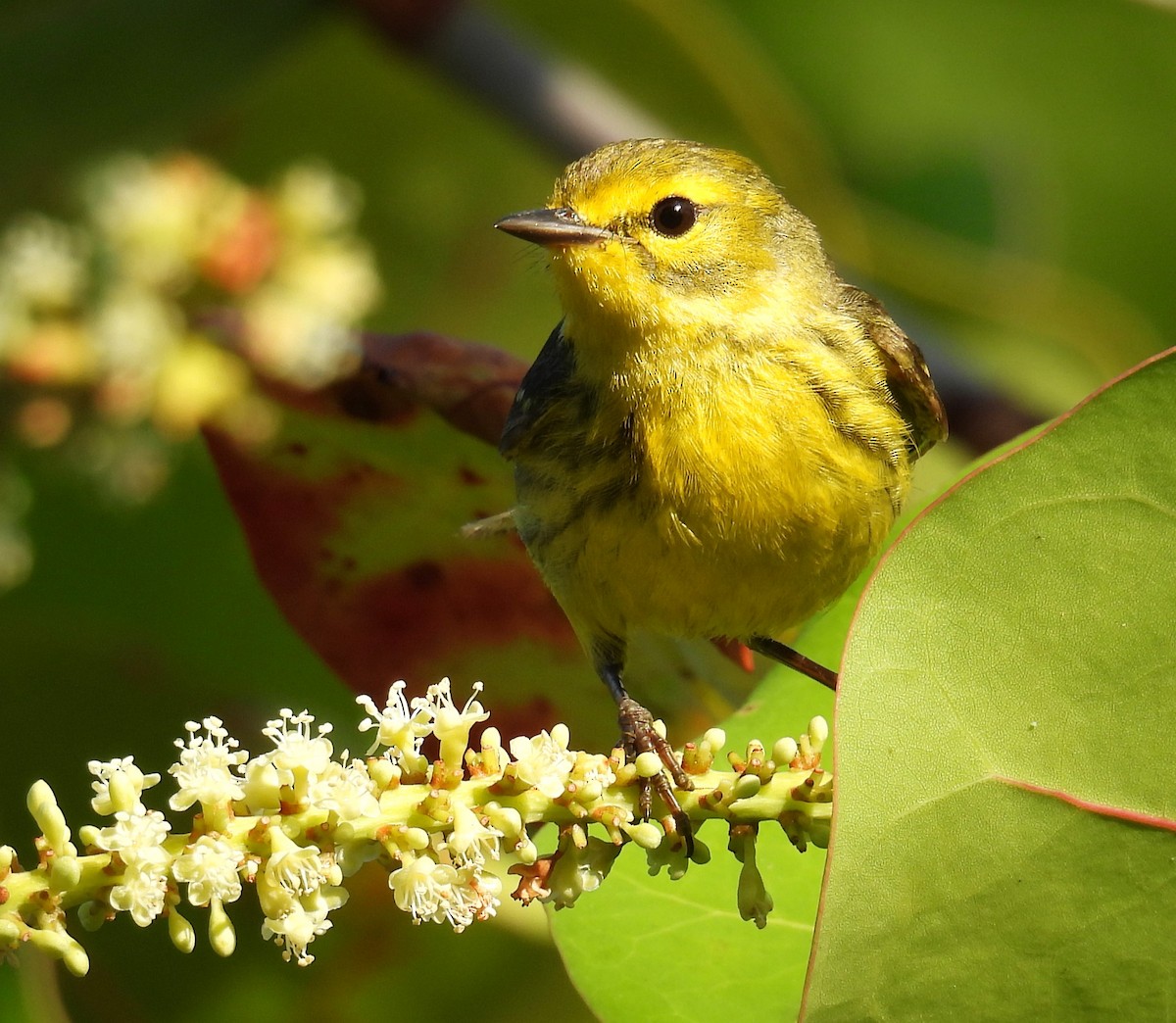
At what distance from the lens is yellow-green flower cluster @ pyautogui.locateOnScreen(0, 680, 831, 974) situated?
1448 mm

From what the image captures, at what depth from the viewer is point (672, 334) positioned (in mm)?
2693

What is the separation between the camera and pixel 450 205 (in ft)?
14.5

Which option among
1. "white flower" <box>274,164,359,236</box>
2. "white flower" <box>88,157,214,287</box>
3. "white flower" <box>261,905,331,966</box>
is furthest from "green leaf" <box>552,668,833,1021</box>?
"white flower" <box>274,164,359,236</box>

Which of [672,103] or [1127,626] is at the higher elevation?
[1127,626]

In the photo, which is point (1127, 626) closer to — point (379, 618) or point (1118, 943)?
point (1118, 943)

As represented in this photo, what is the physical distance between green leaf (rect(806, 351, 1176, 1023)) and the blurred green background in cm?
102

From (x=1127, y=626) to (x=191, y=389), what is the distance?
202 centimetres

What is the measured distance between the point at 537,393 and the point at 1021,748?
4.85 feet

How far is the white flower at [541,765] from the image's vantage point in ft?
5.19

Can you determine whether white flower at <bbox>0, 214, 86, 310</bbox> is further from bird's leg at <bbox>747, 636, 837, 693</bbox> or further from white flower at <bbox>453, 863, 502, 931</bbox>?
white flower at <bbox>453, 863, 502, 931</bbox>

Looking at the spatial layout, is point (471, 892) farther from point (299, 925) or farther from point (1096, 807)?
point (1096, 807)

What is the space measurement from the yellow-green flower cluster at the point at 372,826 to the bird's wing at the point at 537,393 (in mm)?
998

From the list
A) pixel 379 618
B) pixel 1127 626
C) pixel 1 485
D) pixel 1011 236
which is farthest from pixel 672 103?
pixel 1127 626

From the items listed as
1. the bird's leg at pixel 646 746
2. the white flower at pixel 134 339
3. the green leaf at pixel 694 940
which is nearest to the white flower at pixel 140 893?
the bird's leg at pixel 646 746
